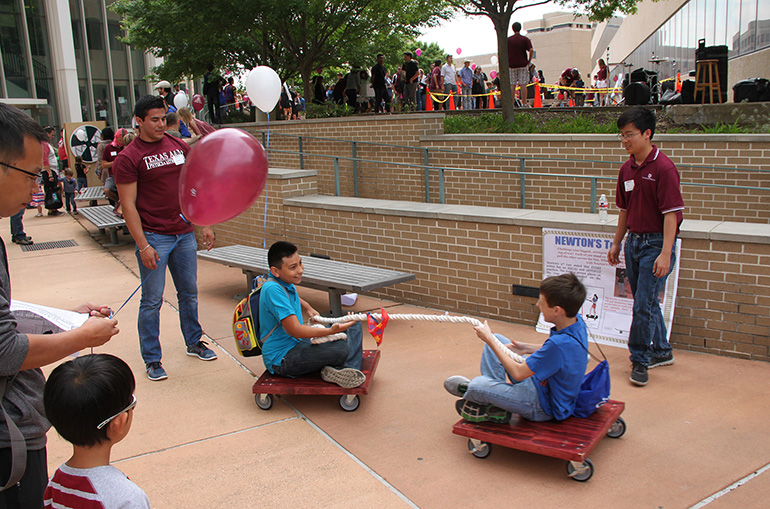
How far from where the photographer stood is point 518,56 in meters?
12.7

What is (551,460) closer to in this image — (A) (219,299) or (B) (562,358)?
(B) (562,358)

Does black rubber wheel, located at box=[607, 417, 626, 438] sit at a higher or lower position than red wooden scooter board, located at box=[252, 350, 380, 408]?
lower

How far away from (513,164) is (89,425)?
929cm

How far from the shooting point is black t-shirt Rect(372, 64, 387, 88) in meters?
16.0

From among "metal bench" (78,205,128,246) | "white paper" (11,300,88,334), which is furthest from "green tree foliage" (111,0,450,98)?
"white paper" (11,300,88,334)

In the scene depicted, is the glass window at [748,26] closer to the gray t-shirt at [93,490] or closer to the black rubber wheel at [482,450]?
the black rubber wheel at [482,450]

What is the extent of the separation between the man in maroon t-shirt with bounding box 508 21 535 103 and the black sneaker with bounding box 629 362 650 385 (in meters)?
8.87

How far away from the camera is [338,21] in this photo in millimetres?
16656

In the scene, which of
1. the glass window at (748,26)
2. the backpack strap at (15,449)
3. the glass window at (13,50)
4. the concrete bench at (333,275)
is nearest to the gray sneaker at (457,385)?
the concrete bench at (333,275)

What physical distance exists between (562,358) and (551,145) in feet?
23.3

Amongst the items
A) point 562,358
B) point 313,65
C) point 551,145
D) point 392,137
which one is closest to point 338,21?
point 313,65

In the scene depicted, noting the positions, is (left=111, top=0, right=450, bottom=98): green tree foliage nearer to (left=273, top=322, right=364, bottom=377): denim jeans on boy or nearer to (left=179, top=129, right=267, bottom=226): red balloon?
(left=179, top=129, right=267, bottom=226): red balloon

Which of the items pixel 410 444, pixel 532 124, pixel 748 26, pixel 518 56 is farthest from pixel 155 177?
pixel 748 26

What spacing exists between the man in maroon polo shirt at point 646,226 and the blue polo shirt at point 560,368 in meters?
1.35
